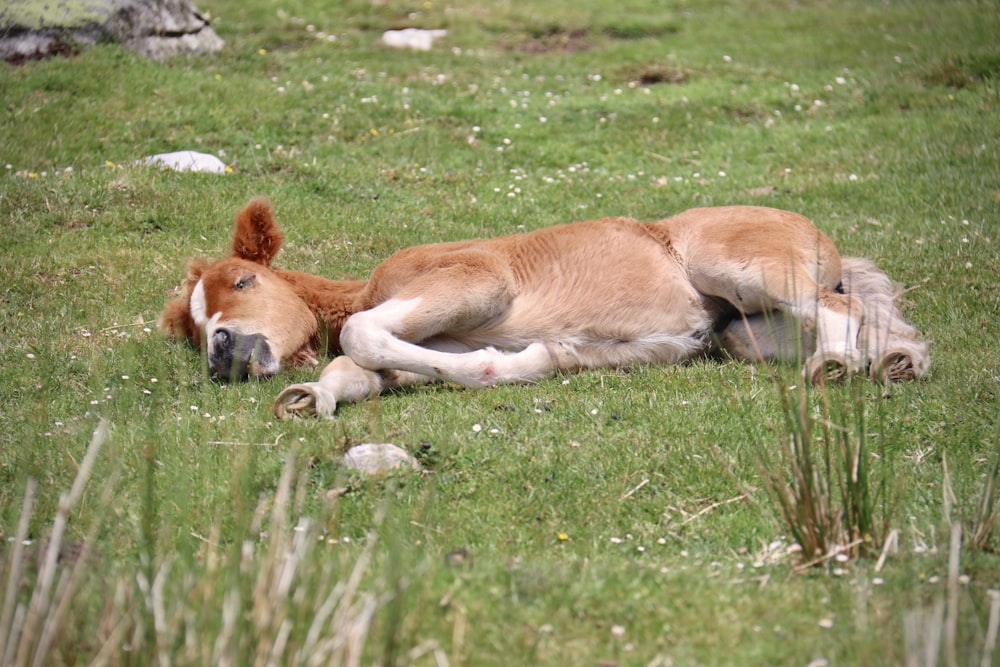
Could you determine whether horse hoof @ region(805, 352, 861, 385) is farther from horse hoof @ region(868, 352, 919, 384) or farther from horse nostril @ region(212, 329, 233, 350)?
horse nostril @ region(212, 329, 233, 350)

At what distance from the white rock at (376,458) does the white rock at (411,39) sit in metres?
11.7

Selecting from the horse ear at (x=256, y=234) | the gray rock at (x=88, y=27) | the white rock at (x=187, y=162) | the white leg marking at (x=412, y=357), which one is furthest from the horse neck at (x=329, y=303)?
the gray rock at (x=88, y=27)

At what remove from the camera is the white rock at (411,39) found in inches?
637

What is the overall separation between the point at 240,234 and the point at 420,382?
64.0 inches

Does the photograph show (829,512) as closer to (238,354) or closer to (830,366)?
(830,366)

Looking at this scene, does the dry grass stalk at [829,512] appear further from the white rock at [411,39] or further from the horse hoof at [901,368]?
the white rock at [411,39]

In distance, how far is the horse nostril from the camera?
21.8ft

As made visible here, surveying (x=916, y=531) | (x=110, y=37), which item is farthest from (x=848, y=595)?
(x=110, y=37)

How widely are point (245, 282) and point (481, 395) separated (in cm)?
176

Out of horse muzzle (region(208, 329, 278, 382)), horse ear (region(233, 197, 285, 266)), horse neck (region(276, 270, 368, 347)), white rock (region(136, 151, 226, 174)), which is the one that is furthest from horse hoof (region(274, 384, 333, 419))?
white rock (region(136, 151, 226, 174))

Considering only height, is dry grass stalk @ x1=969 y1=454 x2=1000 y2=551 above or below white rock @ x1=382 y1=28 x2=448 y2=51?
above

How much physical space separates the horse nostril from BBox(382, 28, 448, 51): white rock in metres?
10.3

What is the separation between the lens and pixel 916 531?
176 inches

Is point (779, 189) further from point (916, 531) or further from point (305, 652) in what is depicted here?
point (305, 652)
